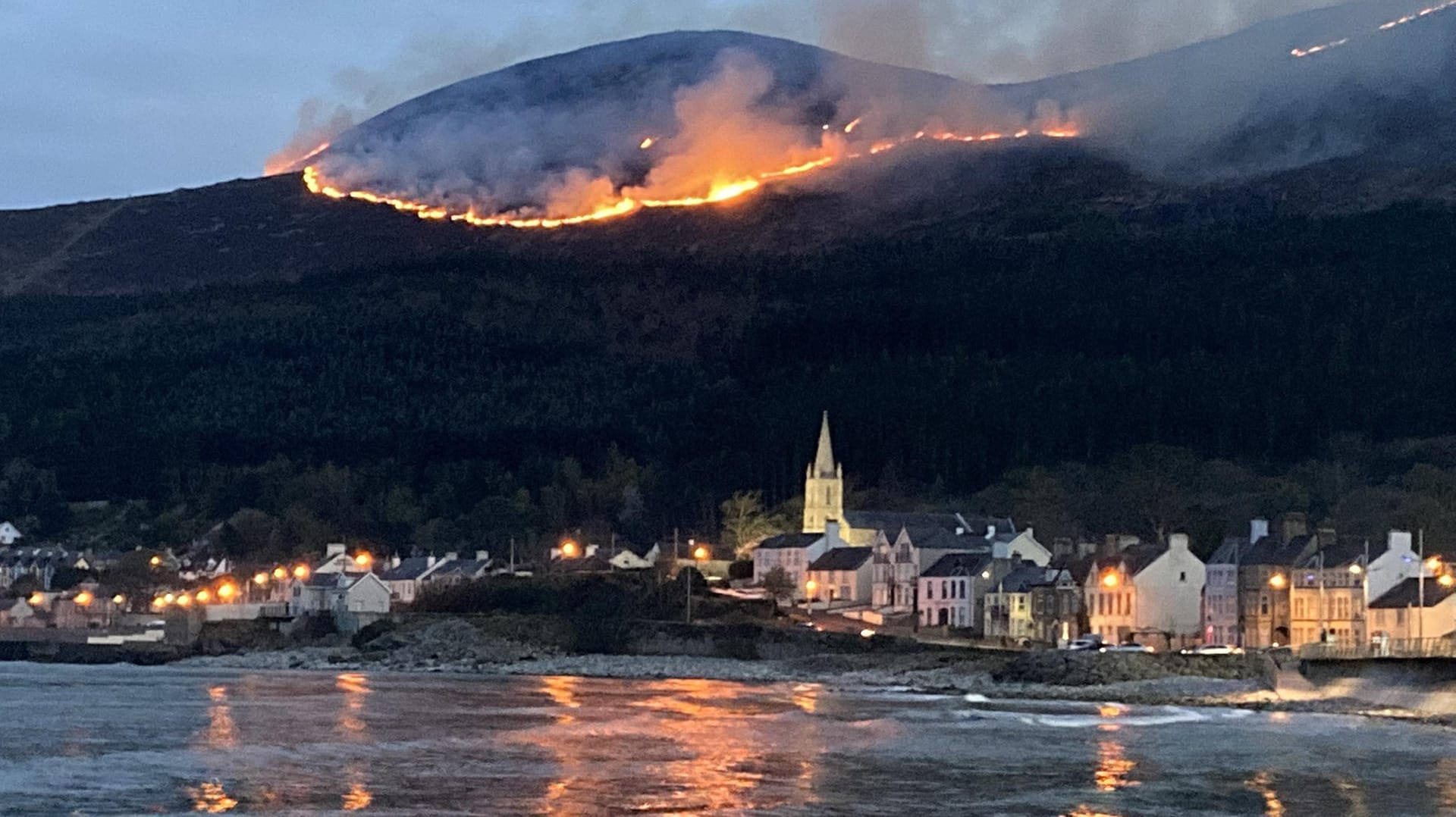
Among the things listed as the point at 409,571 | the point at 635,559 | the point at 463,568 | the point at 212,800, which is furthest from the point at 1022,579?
the point at 212,800

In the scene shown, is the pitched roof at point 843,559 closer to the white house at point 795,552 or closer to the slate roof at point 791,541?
the white house at point 795,552

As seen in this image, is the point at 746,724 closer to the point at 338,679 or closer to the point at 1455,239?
the point at 338,679

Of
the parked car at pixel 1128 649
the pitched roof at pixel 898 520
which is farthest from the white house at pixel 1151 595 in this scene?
the pitched roof at pixel 898 520

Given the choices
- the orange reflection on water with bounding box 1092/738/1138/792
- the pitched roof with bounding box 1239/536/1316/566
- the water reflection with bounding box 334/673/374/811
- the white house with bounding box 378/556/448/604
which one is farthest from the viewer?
the white house with bounding box 378/556/448/604

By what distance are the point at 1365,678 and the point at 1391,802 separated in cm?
2787

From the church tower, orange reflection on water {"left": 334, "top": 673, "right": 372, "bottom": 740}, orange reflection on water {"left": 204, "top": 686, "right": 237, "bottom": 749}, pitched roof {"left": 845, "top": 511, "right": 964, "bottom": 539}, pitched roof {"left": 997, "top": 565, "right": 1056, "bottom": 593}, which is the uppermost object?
the church tower

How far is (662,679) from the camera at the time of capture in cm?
9081

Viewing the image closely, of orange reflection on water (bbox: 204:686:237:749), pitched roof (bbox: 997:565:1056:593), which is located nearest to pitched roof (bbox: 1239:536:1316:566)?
pitched roof (bbox: 997:565:1056:593)

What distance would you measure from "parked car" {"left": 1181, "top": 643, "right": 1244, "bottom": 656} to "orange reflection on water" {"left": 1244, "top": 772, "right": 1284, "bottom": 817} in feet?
98.0

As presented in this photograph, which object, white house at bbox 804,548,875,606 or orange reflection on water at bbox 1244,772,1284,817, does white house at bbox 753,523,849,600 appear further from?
orange reflection on water at bbox 1244,772,1284,817

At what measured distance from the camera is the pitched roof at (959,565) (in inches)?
3834

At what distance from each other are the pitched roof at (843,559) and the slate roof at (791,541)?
1652 mm

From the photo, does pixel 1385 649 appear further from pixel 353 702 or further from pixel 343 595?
pixel 343 595

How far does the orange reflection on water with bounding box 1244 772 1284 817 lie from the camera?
4247cm
